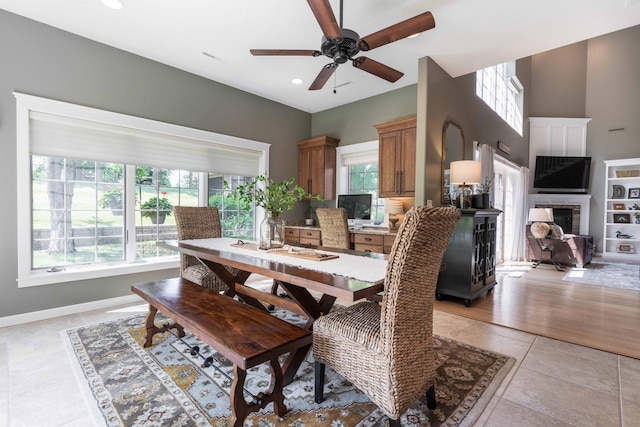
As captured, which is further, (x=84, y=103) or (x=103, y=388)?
(x=84, y=103)

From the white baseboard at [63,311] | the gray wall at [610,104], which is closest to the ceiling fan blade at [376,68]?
the white baseboard at [63,311]

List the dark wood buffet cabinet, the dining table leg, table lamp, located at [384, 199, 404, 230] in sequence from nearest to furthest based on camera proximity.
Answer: the dining table leg < the dark wood buffet cabinet < table lamp, located at [384, 199, 404, 230]

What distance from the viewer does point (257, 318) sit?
174cm

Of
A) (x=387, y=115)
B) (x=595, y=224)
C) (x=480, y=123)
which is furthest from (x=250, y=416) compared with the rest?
(x=595, y=224)

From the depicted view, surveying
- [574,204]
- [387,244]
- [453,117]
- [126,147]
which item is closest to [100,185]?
[126,147]

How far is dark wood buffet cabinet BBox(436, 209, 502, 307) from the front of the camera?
3285 millimetres

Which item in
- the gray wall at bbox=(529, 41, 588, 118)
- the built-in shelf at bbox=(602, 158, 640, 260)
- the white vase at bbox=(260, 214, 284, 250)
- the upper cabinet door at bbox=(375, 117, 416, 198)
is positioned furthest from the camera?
the gray wall at bbox=(529, 41, 588, 118)

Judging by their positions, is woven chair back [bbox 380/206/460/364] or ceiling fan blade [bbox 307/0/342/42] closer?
woven chair back [bbox 380/206/460/364]

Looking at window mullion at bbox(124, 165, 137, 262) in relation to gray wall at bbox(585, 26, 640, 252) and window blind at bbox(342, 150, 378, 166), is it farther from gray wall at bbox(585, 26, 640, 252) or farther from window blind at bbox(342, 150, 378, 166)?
gray wall at bbox(585, 26, 640, 252)

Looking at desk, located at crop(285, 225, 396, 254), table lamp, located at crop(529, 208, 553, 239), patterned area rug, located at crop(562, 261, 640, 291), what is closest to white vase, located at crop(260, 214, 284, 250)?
desk, located at crop(285, 225, 396, 254)

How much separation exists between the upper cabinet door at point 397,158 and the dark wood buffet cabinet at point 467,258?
2.65 ft

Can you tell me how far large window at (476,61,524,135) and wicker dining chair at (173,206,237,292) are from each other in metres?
4.45

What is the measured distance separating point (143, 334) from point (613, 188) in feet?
31.9

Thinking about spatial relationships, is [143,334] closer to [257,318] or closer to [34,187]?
[257,318]
